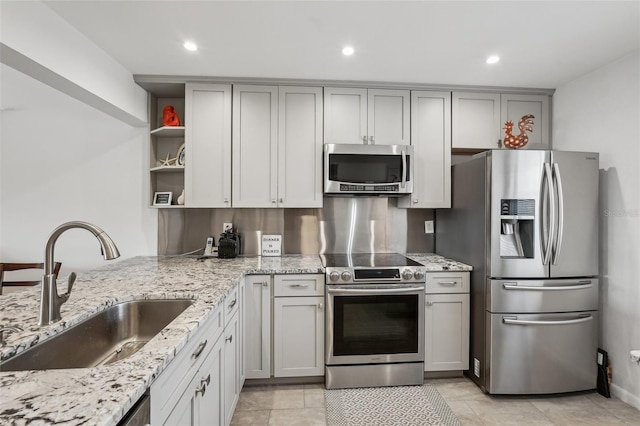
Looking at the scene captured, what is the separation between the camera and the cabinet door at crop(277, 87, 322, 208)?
8.87 feet

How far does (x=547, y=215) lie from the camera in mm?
2234

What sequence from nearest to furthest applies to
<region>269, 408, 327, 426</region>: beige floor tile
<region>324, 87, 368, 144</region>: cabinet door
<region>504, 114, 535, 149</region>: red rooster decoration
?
<region>269, 408, 327, 426</region>: beige floor tile < <region>504, 114, 535, 149</region>: red rooster decoration < <region>324, 87, 368, 144</region>: cabinet door

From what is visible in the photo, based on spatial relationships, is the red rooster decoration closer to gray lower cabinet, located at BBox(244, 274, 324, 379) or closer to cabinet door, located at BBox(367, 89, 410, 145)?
cabinet door, located at BBox(367, 89, 410, 145)

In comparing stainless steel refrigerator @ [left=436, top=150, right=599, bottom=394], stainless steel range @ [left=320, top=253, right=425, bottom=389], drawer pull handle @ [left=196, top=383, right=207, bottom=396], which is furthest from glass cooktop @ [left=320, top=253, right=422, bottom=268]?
drawer pull handle @ [left=196, top=383, right=207, bottom=396]

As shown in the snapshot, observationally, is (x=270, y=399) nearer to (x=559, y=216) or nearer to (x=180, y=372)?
(x=180, y=372)

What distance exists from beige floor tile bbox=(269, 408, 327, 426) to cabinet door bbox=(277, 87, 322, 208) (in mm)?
1555

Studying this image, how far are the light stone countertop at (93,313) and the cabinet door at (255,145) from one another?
60cm

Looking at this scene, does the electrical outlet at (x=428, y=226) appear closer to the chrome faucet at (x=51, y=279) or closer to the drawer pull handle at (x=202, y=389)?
the drawer pull handle at (x=202, y=389)

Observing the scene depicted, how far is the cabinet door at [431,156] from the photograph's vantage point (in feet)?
9.21

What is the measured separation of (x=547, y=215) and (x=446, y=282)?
87cm

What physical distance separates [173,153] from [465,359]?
3.17 m

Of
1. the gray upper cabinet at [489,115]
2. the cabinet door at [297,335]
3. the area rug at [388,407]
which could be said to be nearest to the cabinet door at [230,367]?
the cabinet door at [297,335]

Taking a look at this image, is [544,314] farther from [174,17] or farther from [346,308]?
[174,17]

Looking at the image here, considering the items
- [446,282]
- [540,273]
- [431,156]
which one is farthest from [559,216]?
[431,156]
